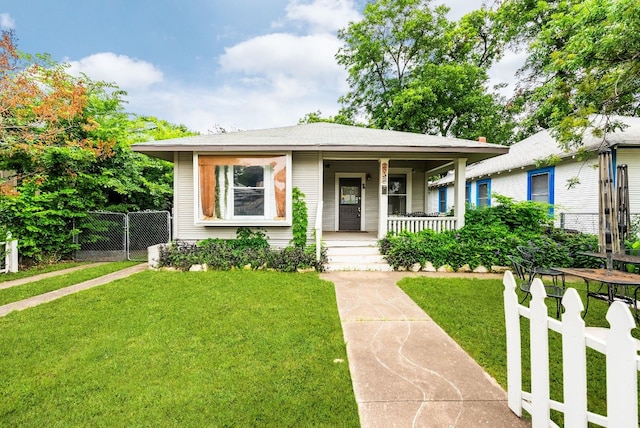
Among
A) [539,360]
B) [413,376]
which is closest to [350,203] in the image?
[413,376]

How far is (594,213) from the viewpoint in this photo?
9062 mm

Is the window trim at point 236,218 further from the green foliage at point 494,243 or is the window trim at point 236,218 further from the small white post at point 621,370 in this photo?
the small white post at point 621,370

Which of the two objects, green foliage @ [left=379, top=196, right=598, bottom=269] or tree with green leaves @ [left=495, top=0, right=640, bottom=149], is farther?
green foliage @ [left=379, top=196, right=598, bottom=269]

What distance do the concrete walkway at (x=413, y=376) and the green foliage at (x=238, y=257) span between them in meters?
2.70

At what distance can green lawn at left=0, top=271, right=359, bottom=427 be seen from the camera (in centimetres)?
220

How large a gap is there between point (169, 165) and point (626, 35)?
1357 cm

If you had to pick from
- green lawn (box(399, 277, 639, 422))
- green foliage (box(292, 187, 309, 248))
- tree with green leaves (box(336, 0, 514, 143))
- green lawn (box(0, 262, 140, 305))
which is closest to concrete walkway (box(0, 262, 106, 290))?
green lawn (box(0, 262, 140, 305))

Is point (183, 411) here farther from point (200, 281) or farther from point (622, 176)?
point (622, 176)

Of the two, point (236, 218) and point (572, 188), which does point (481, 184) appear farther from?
point (236, 218)

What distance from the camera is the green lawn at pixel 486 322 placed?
8.66ft

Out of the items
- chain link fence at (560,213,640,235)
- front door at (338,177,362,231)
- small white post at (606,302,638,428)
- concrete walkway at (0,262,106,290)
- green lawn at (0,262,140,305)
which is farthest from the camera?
front door at (338,177,362,231)

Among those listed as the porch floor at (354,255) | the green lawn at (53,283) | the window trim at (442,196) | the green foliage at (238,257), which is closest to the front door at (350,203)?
the porch floor at (354,255)

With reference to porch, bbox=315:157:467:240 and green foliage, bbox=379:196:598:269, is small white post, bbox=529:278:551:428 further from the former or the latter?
porch, bbox=315:157:467:240

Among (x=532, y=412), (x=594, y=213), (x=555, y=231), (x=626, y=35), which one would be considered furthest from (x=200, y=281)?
(x=594, y=213)
